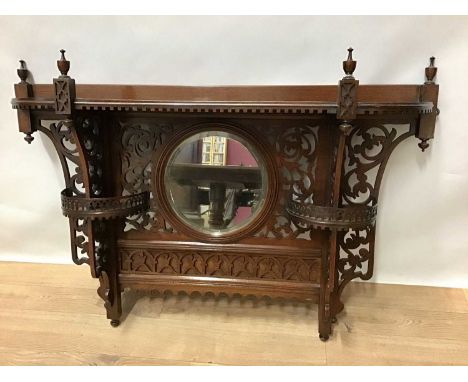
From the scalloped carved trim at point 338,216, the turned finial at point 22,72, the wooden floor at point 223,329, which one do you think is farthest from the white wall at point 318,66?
the scalloped carved trim at point 338,216

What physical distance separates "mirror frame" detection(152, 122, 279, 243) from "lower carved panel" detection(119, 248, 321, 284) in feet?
0.20

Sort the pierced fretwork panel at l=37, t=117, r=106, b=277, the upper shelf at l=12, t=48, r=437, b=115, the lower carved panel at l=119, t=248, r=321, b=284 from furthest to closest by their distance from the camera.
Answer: the lower carved panel at l=119, t=248, r=321, b=284 → the pierced fretwork panel at l=37, t=117, r=106, b=277 → the upper shelf at l=12, t=48, r=437, b=115

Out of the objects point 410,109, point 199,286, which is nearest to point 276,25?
point 410,109

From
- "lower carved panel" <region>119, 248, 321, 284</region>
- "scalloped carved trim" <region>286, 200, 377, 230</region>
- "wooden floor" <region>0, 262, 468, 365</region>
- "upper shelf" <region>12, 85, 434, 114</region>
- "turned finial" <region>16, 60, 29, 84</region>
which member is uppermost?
"turned finial" <region>16, 60, 29, 84</region>

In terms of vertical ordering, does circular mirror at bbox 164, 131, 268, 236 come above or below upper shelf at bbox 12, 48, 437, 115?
below

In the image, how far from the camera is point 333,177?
0.95 m

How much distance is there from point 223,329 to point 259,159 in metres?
0.49

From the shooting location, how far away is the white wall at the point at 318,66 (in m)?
1.03

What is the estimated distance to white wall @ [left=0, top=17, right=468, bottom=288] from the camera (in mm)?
1029

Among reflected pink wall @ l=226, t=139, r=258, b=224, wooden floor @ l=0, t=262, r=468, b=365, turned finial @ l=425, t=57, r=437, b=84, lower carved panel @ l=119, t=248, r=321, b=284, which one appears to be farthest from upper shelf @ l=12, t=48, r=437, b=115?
wooden floor @ l=0, t=262, r=468, b=365

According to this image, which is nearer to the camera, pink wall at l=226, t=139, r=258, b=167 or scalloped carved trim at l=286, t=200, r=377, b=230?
scalloped carved trim at l=286, t=200, r=377, b=230

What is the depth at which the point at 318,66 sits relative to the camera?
3.46ft

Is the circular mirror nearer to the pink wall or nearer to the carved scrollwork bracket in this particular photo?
the pink wall

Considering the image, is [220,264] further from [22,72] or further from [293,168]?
[22,72]
